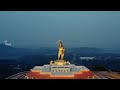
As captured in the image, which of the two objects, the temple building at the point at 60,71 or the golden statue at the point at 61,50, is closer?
the temple building at the point at 60,71

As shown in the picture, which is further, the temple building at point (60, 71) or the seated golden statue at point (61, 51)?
the seated golden statue at point (61, 51)

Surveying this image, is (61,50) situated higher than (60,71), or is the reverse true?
(61,50)

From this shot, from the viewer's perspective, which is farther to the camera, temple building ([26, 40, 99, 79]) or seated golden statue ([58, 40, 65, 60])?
seated golden statue ([58, 40, 65, 60])

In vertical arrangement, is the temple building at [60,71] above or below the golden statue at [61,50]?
below

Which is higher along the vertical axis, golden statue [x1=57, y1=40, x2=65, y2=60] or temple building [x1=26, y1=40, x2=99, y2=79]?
golden statue [x1=57, y1=40, x2=65, y2=60]

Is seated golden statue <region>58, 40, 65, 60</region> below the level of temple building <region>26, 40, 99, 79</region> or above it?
above

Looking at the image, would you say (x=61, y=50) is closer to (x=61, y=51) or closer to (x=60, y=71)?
(x=61, y=51)

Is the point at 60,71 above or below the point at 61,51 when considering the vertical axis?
below

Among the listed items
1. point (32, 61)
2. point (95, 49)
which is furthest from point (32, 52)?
point (95, 49)

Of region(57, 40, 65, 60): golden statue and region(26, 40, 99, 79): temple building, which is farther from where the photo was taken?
region(57, 40, 65, 60): golden statue

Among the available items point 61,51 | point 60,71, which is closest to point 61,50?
point 61,51
